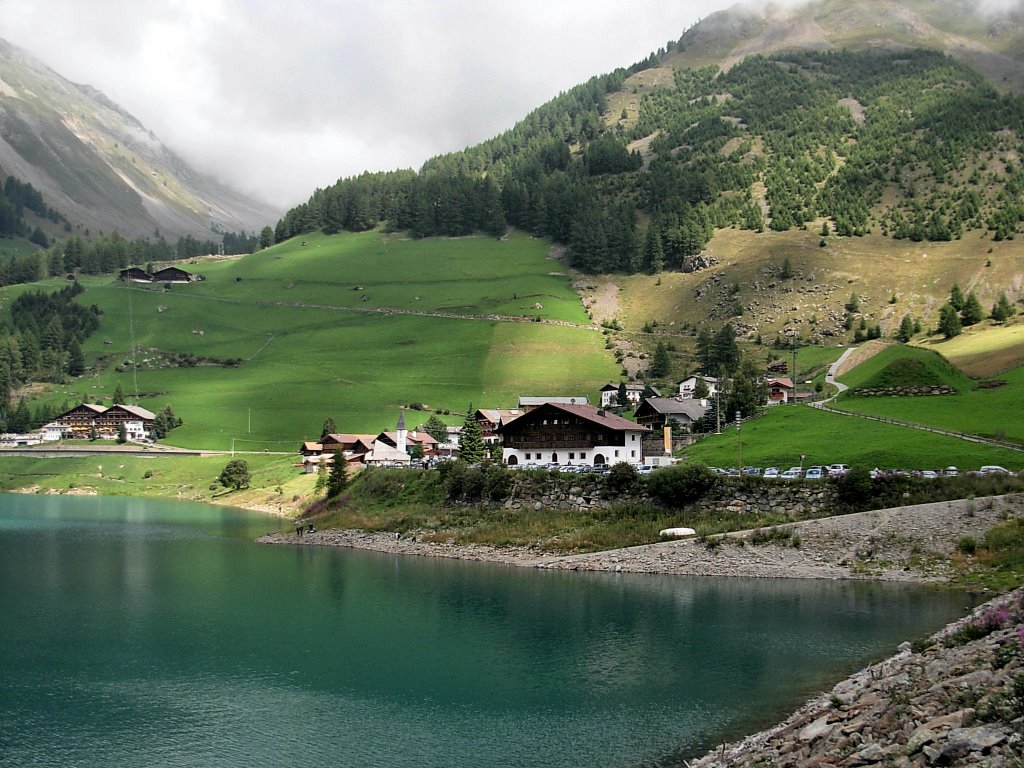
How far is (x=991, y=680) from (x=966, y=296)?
513 ft

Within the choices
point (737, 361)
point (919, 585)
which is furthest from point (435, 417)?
point (919, 585)

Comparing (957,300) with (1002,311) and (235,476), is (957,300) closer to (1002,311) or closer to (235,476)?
(1002,311)

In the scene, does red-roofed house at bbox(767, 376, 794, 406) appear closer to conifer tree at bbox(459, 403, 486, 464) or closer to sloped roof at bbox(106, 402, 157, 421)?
conifer tree at bbox(459, 403, 486, 464)

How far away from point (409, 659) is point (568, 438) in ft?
159

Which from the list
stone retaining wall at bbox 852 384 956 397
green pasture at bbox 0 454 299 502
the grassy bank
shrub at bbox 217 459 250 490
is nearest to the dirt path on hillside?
stone retaining wall at bbox 852 384 956 397

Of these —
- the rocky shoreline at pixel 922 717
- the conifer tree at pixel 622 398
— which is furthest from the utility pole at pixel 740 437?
the rocky shoreline at pixel 922 717

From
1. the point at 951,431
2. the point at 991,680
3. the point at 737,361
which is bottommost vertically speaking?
the point at 991,680

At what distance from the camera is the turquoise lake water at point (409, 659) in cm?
3170

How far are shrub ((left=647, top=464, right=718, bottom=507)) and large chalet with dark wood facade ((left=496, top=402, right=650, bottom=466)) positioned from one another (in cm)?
1908

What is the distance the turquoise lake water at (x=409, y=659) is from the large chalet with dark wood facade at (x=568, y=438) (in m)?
24.3

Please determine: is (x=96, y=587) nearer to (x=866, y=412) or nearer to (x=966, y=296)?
(x=866, y=412)

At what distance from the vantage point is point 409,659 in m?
42.7

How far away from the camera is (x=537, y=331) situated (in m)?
179

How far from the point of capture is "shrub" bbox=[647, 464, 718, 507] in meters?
67.9
